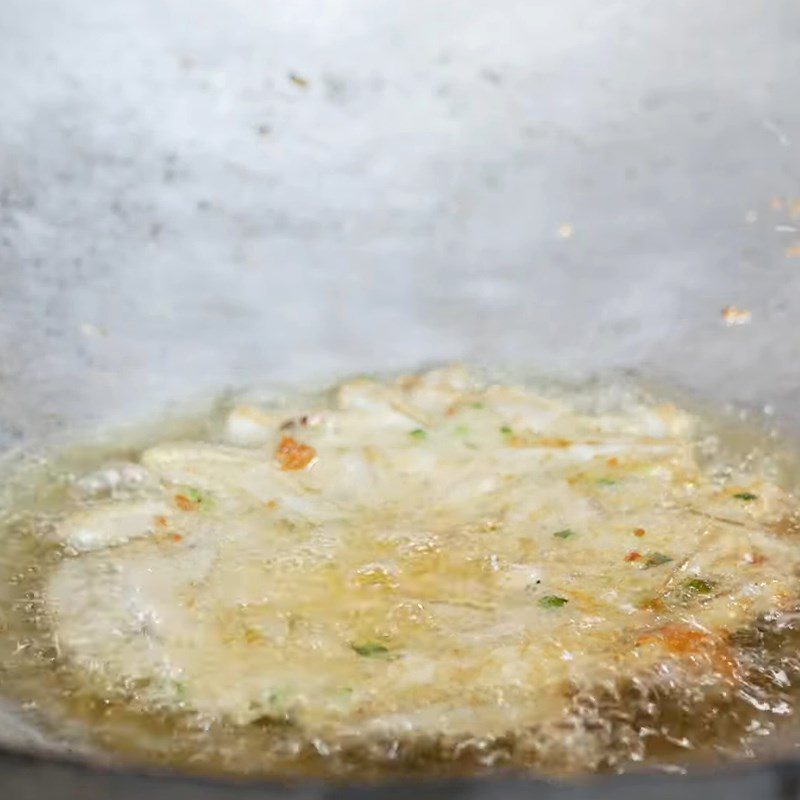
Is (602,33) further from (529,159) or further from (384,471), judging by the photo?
(384,471)

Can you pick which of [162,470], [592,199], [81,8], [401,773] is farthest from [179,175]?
[401,773]

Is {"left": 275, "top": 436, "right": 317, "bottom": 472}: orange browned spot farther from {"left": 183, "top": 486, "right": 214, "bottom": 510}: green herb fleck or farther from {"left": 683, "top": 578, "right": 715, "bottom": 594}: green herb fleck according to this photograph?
{"left": 683, "top": 578, "right": 715, "bottom": 594}: green herb fleck

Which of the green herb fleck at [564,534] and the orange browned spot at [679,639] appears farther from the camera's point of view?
the green herb fleck at [564,534]

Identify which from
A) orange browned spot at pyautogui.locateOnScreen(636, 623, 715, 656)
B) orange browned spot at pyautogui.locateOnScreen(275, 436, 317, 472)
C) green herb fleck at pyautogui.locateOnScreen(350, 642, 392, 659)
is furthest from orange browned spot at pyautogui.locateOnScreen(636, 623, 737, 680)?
orange browned spot at pyautogui.locateOnScreen(275, 436, 317, 472)

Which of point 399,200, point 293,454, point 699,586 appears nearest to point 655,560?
point 699,586

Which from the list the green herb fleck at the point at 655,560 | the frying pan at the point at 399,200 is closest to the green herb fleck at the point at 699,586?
the green herb fleck at the point at 655,560

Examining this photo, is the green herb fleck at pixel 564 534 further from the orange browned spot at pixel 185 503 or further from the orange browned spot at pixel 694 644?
the orange browned spot at pixel 185 503
